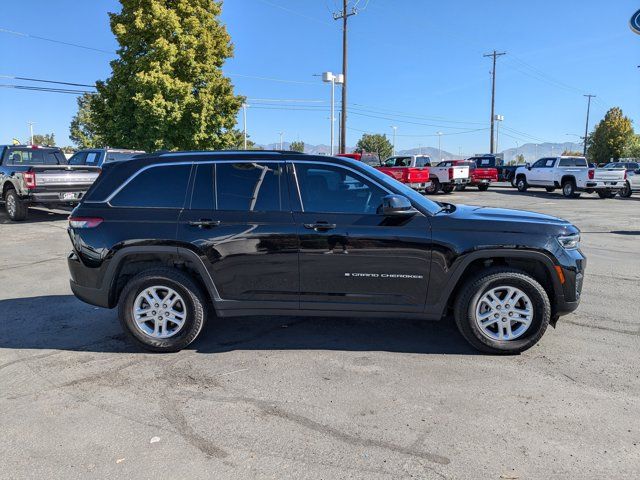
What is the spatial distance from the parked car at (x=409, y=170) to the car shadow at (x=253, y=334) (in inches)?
638

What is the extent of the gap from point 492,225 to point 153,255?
3.05 meters

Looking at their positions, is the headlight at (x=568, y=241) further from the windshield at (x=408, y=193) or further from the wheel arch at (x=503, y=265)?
the windshield at (x=408, y=193)

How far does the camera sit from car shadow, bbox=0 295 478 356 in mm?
4574

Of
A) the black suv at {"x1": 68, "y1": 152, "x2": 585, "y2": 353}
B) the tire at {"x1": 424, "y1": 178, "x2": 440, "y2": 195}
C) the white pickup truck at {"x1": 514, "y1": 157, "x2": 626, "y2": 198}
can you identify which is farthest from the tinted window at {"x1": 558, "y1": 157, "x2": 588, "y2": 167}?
the black suv at {"x1": 68, "y1": 152, "x2": 585, "y2": 353}

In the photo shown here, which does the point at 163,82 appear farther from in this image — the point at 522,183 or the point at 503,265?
the point at 503,265

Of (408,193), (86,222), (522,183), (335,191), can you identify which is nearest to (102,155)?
(86,222)

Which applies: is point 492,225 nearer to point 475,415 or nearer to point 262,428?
point 475,415

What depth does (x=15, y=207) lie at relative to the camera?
13.1 metres

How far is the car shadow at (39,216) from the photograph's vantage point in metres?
13.6

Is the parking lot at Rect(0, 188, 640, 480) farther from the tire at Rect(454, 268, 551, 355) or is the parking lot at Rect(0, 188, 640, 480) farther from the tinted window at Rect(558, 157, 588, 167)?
the tinted window at Rect(558, 157, 588, 167)

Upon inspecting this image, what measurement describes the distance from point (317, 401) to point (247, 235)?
157cm

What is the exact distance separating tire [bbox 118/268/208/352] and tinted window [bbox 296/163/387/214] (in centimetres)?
131

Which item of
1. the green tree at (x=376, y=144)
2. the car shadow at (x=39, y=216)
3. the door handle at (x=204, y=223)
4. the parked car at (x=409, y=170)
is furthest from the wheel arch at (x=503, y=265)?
the green tree at (x=376, y=144)

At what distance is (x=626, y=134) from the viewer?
64062mm
